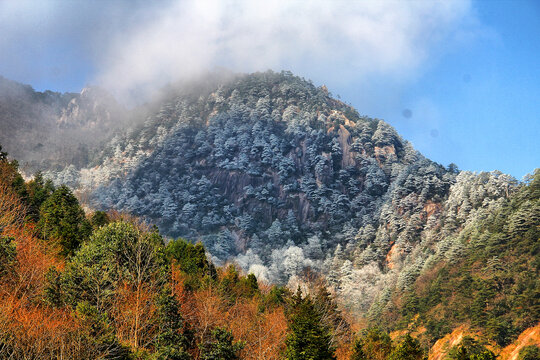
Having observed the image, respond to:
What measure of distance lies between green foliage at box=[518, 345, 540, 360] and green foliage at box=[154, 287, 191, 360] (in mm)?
46653

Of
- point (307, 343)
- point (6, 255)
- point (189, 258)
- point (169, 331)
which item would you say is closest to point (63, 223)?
point (6, 255)

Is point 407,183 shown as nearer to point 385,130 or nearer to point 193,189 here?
point 385,130

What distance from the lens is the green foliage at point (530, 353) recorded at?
54.6m

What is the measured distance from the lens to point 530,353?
5512 centimetres

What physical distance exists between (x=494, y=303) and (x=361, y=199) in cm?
9556

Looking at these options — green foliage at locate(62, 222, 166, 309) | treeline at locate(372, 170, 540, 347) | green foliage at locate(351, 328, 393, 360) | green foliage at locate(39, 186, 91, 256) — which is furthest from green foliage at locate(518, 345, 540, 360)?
green foliage at locate(39, 186, 91, 256)

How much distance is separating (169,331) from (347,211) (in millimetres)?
137662

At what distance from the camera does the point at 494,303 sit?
68.4m

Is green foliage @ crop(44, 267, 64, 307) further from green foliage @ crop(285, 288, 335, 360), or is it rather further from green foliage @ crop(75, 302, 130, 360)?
green foliage @ crop(285, 288, 335, 360)

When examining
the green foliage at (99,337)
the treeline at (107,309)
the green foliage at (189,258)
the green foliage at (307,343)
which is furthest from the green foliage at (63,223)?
the green foliage at (307,343)

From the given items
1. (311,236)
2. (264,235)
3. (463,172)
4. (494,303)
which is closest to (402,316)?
(494,303)

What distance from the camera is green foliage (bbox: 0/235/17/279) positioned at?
29.1 m

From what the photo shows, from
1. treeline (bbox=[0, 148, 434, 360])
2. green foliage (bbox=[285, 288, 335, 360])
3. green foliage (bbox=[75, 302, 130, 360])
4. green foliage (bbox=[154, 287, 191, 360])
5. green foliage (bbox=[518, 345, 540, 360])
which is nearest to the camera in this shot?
green foliage (bbox=[75, 302, 130, 360])

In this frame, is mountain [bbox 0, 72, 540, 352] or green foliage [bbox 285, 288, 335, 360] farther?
mountain [bbox 0, 72, 540, 352]
